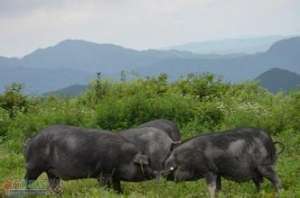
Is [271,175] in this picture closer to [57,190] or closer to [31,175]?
[57,190]

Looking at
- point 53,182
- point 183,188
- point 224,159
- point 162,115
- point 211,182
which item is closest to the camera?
point 211,182

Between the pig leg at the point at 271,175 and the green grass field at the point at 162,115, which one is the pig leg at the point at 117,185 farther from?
the pig leg at the point at 271,175

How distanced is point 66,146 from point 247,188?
335 cm

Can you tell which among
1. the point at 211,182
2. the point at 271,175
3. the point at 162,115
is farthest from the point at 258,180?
the point at 162,115

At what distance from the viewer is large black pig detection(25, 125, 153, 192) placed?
12.0m

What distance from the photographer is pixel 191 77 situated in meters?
25.0

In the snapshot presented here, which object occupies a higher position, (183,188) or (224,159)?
(224,159)

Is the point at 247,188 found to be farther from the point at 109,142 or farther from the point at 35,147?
the point at 35,147

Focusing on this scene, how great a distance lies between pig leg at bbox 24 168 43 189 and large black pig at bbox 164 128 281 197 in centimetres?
232

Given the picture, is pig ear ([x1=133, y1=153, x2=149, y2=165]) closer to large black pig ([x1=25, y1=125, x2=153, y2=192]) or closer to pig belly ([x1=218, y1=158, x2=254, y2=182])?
large black pig ([x1=25, y1=125, x2=153, y2=192])

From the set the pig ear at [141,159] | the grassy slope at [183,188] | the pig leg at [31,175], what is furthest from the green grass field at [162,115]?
the pig ear at [141,159]

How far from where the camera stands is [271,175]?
12.0 metres

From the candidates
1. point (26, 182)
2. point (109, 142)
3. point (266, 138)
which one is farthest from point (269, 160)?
point (26, 182)

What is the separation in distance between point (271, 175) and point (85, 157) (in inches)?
129
